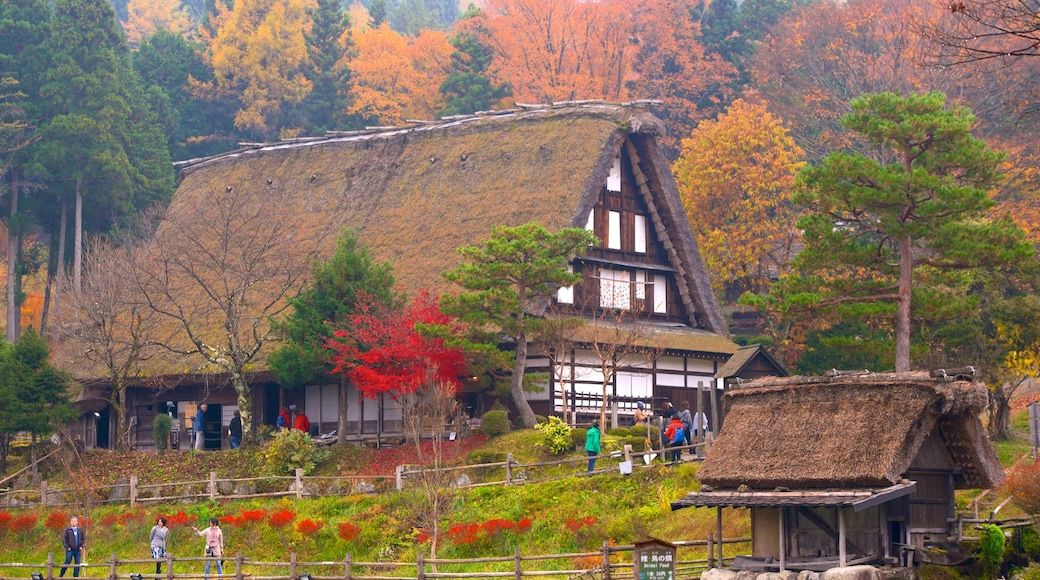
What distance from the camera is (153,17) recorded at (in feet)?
318

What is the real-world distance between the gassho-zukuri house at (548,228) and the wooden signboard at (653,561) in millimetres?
14944

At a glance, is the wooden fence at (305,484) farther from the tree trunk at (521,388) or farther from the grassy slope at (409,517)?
the tree trunk at (521,388)

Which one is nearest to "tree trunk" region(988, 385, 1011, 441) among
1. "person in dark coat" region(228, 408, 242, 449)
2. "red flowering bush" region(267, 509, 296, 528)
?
"red flowering bush" region(267, 509, 296, 528)

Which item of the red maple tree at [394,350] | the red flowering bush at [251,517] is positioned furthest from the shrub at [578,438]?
the red flowering bush at [251,517]

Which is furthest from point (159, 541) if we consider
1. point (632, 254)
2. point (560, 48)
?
point (560, 48)

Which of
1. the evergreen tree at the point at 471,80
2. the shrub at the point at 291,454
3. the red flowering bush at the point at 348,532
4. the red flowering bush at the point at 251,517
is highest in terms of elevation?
the evergreen tree at the point at 471,80

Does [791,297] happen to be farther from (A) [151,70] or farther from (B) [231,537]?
(A) [151,70]

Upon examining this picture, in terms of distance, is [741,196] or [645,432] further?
[741,196]

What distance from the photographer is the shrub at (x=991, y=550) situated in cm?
2262

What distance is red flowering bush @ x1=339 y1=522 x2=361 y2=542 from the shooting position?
2905cm

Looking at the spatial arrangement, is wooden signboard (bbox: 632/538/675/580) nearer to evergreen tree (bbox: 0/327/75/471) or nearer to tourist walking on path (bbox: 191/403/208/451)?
tourist walking on path (bbox: 191/403/208/451)

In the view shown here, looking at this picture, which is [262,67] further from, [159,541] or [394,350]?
[159,541]

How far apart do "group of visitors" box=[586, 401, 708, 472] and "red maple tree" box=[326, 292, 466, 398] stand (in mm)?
4024

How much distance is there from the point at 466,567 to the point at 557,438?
5922 mm
